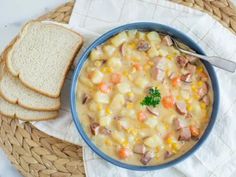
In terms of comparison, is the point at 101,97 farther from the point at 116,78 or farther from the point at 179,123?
the point at 179,123

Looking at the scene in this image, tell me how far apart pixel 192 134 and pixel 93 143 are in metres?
0.63

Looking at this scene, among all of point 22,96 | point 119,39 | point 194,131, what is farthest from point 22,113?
point 194,131

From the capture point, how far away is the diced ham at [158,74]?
3.48 meters

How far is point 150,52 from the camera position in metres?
3.56

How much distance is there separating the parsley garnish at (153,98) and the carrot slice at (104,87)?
25cm

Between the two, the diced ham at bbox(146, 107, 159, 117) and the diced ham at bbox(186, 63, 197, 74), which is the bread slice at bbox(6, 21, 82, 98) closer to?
the diced ham at bbox(146, 107, 159, 117)

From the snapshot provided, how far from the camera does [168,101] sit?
3.48 metres

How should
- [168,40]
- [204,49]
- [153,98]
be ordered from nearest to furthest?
[153,98]
[168,40]
[204,49]

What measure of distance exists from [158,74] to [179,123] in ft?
1.10

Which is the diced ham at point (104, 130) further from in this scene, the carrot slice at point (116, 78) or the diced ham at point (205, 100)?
the diced ham at point (205, 100)

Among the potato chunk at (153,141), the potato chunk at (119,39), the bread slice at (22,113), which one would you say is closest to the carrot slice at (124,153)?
the potato chunk at (153,141)

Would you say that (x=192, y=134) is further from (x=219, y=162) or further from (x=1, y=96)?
(x=1, y=96)

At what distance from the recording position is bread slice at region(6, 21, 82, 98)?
3.75 m

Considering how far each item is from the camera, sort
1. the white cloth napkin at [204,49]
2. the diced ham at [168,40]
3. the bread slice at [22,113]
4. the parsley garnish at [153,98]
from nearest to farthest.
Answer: the parsley garnish at [153,98]
the diced ham at [168,40]
the white cloth napkin at [204,49]
the bread slice at [22,113]
